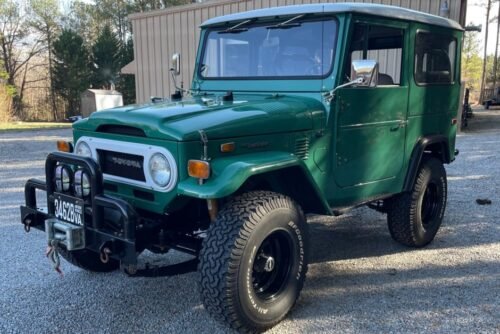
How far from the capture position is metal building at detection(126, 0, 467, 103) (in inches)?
533

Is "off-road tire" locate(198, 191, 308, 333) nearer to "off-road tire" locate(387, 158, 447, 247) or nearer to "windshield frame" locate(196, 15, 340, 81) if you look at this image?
"windshield frame" locate(196, 15, 340, 81)

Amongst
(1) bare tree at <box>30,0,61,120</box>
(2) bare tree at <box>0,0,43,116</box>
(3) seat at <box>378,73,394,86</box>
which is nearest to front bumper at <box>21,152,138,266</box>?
(3) seat at <box>378,73,394,86</box>

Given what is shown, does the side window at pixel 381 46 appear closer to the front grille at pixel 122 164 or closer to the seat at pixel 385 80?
the seat at pixel 385 80

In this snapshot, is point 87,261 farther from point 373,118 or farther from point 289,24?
point 373,118

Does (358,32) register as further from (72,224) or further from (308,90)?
(72,224)

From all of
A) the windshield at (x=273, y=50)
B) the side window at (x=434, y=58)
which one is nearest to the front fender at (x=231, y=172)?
the windshield at (x=273, y=50)

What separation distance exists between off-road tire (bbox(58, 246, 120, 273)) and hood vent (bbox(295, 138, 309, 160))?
1.65 meters

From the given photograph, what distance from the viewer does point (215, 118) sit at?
9.53 ft

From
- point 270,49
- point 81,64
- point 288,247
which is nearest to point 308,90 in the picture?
point 270,49

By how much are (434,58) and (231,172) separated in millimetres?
2788

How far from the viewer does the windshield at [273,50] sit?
→ 11.6ft

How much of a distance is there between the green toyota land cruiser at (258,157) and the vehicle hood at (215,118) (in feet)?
0.03

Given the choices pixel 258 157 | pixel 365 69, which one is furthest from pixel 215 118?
pixel 365 69

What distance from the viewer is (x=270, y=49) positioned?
12.3 ft
